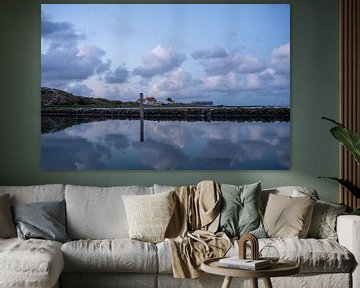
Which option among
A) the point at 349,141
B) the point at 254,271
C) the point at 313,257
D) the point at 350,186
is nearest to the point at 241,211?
the point at 313,257

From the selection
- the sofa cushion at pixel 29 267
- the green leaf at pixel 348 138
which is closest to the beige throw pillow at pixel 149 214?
the sofa cushion at pixel 29 267

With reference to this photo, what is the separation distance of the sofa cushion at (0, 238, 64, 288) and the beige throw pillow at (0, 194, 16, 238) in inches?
28.6

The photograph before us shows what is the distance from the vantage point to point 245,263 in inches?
211

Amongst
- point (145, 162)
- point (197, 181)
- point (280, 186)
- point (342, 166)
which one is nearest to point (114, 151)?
point (145, 162)

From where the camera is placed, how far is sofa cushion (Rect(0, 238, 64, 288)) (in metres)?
5.77

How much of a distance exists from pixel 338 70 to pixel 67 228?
287 centimetres

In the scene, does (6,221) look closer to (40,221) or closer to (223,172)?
(40,221)

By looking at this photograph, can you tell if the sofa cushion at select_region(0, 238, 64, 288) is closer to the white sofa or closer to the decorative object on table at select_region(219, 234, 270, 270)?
the white sofa

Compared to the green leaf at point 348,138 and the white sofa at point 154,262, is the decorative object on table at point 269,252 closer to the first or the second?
the white sofa at point 154,262

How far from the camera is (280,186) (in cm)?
766

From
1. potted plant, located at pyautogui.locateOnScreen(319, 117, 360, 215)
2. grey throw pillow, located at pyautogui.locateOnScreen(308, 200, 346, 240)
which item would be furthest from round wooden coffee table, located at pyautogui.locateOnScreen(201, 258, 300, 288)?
potted plant, located at pyautogui.locateOnScreen(319, 117, 360, 215)

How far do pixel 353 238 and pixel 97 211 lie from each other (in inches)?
85.7

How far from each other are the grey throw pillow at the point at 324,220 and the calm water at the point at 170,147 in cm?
73

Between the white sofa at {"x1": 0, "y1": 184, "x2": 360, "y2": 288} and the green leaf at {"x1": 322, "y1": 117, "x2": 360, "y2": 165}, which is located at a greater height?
the green leaf at {"x1": 322, "y1": 117, "x2": 360, "y2": 165}
